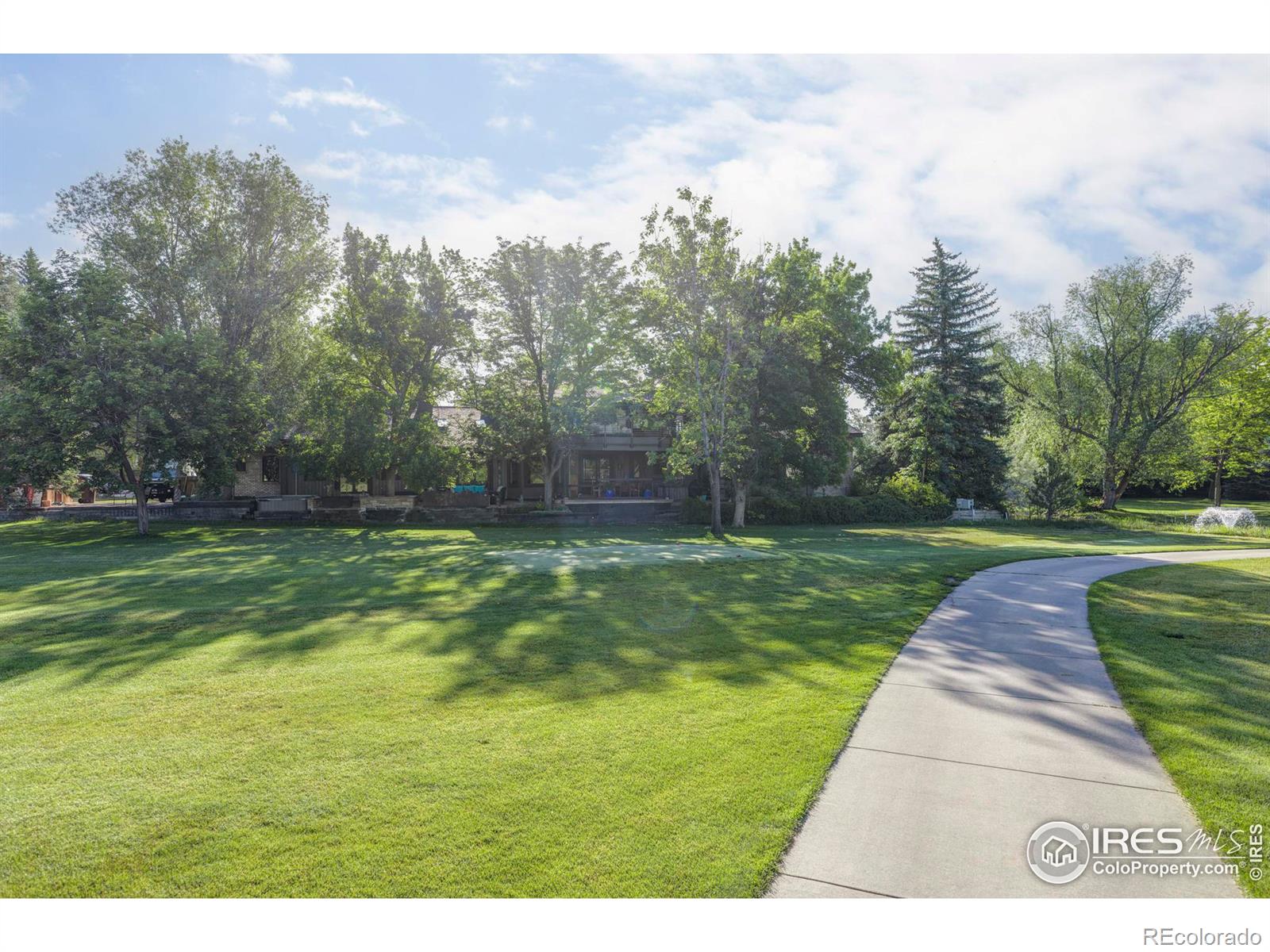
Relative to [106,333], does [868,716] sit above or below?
below

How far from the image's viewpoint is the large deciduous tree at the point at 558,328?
85.0 feet

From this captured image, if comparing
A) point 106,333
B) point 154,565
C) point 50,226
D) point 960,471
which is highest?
point 50,226

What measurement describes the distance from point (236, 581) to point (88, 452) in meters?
13.1

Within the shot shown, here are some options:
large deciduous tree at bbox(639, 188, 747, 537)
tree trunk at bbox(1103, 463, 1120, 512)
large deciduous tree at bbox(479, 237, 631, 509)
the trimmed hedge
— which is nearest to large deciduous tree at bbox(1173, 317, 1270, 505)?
tree trunk at bbox(1103, 463, 1120, 512)

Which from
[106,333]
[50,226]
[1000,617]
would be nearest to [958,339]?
[1000,617]

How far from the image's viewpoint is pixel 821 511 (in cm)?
2820

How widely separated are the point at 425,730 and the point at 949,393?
34.8 meters

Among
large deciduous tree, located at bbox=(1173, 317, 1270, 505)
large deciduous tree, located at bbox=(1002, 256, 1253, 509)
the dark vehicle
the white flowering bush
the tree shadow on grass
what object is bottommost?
the tree shadow on grass

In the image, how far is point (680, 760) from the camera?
4.40 m

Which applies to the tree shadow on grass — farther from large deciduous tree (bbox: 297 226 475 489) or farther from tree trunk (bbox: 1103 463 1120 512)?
tree trunk (bbox: 1103 463 1120 512)

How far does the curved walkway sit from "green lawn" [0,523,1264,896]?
269mm

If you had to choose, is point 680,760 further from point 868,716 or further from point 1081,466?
point 1081,466

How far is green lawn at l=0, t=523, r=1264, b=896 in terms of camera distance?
325 cm
